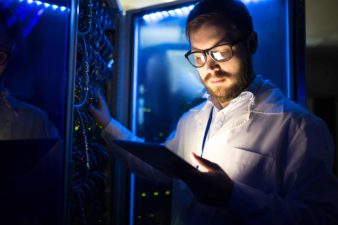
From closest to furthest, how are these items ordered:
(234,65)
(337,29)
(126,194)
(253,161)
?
(253,161) < (234,65) < (126,194) < (337,29)

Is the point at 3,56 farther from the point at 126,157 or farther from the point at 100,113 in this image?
the point at 126,157

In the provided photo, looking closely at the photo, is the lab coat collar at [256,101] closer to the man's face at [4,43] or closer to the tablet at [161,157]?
the tablet at [161,157]

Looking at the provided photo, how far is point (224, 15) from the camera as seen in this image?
1269 millimetres

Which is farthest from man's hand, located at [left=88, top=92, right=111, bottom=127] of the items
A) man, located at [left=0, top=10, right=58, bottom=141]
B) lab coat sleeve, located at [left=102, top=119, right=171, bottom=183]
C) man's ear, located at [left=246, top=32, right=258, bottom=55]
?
man's ear, located at [left=246, top=32, right=258, bottom=55]

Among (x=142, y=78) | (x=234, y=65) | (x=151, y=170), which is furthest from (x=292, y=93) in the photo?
(x=142, y=78)

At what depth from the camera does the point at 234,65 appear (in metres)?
1.26

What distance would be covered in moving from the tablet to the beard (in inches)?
18.9

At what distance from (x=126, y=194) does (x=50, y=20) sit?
1.19 m

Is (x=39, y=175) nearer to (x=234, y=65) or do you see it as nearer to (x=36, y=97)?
(x=36, y=97)

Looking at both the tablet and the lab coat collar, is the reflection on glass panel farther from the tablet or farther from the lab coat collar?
the lab coat collar

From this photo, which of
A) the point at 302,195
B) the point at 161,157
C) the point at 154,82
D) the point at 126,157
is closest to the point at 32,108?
the point at 161,157

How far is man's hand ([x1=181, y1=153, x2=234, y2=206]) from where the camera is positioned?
952 mm

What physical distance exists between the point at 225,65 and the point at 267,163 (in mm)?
437

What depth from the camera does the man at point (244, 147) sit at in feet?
3.30
